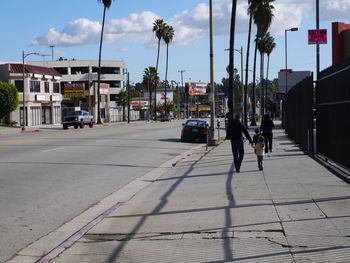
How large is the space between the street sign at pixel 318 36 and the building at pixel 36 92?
50278mm

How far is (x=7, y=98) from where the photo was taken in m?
62.1

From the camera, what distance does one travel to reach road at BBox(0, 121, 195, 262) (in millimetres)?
9406

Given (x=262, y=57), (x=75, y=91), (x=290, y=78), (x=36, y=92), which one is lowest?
(x=36, y=92)

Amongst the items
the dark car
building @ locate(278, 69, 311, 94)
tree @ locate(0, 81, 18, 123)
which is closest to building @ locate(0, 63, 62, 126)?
tree @ locate(0, 81, 18, 123)

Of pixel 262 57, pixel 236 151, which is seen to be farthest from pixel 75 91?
pixel 236 151

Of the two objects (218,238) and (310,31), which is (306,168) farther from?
(310,31)

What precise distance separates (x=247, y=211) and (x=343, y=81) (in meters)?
5.40

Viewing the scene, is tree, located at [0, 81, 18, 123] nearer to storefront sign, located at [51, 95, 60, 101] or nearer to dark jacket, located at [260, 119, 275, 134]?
storefront sign, located at [51, 95, 60, 101]

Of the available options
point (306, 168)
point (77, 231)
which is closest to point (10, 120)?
point (306, 168)

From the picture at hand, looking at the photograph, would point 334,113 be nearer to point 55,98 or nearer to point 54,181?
point 54,181

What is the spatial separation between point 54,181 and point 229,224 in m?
7.41

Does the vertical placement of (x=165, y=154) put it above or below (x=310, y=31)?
below

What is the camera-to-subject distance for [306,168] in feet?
52.1

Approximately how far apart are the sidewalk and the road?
0.98 metres
